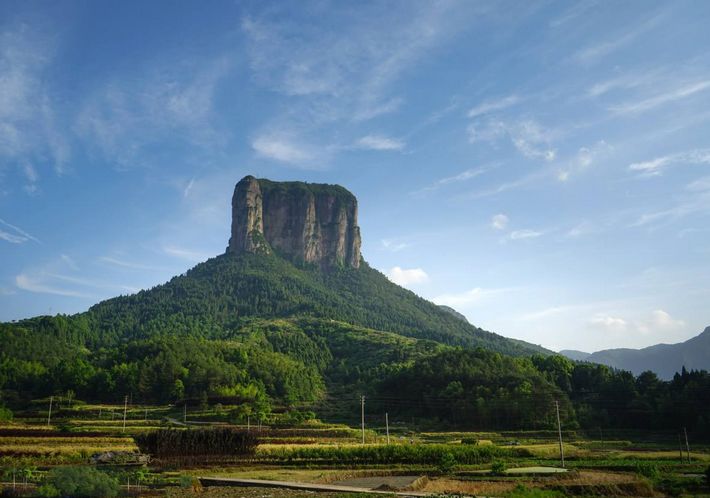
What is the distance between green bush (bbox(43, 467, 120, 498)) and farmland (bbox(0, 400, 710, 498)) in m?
1.67

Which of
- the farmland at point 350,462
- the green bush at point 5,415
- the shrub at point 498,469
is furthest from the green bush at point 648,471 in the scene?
the green bush at point 5,415

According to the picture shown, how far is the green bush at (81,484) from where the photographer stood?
97.4 feet

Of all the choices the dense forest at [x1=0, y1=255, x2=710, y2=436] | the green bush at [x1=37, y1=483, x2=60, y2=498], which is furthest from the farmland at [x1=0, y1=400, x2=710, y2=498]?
the dense forest at [x1=0, y1=255, x2=710, y2=436]

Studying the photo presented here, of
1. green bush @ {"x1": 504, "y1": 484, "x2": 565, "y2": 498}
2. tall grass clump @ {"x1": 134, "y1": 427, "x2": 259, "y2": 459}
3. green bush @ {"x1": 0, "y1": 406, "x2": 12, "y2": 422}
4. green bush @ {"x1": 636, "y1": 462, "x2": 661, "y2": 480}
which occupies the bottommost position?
green bush @ {"x1": 636, "y1": 462, "x2": 661, "y2": 480}

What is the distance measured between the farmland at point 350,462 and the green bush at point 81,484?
1673mm

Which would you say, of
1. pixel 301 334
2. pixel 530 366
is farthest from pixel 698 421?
pixel 301 334

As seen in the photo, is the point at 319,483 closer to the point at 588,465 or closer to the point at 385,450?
the point at 385,450

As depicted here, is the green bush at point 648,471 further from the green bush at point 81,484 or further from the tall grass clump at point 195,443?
the green bush at point 81,484

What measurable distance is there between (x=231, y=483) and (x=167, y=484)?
4.45m

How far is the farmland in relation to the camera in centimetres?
3747

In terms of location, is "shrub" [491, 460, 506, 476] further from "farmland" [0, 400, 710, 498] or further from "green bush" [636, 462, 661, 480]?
"green bush" [636, 462, 661, 480]

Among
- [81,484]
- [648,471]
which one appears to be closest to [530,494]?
[648,471]

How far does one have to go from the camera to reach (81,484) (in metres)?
30.2

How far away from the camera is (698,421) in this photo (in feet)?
270
